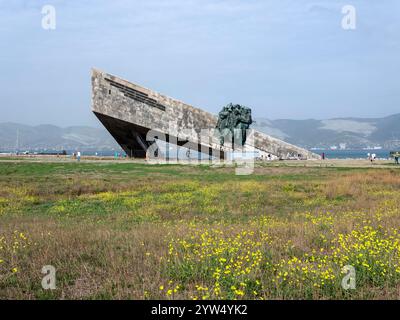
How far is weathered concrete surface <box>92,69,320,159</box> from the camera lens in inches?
1531

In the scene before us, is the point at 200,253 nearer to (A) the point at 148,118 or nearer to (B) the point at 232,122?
(A) the point at 148,118

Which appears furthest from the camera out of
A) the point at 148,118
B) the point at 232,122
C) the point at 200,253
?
the point at 232,122

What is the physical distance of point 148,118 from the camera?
40.7 m

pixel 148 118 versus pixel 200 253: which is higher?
pixel 148 118

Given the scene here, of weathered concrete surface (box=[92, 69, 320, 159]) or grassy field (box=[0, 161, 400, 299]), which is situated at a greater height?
weathered concrete surface (box=[92, 69, 320, 159])

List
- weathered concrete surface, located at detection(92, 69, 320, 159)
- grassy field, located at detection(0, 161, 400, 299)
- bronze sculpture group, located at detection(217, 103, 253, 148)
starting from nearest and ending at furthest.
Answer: grassy field, located at detection(0, 161, 400, 299), weathered concrete surface, located at detection(92, 69, 320, 159), bronze sculpture group, located at detection(217, 103, 253, 148)

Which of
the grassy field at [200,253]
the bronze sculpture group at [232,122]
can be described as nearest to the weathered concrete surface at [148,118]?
the bronze sculpture group at [232,122]

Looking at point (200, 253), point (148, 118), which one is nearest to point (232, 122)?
point (148, 118)

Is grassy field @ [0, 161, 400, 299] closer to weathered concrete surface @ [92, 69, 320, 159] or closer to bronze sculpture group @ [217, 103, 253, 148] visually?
weathered concrete surface @ [92, 69, 320, 159]

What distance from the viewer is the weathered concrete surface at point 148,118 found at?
128 ft

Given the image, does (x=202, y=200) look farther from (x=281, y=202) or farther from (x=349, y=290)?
(x=349, y=290)

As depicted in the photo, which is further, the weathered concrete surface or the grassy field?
the weathered concrete surface

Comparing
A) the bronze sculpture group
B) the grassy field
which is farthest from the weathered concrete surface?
the grassy field
